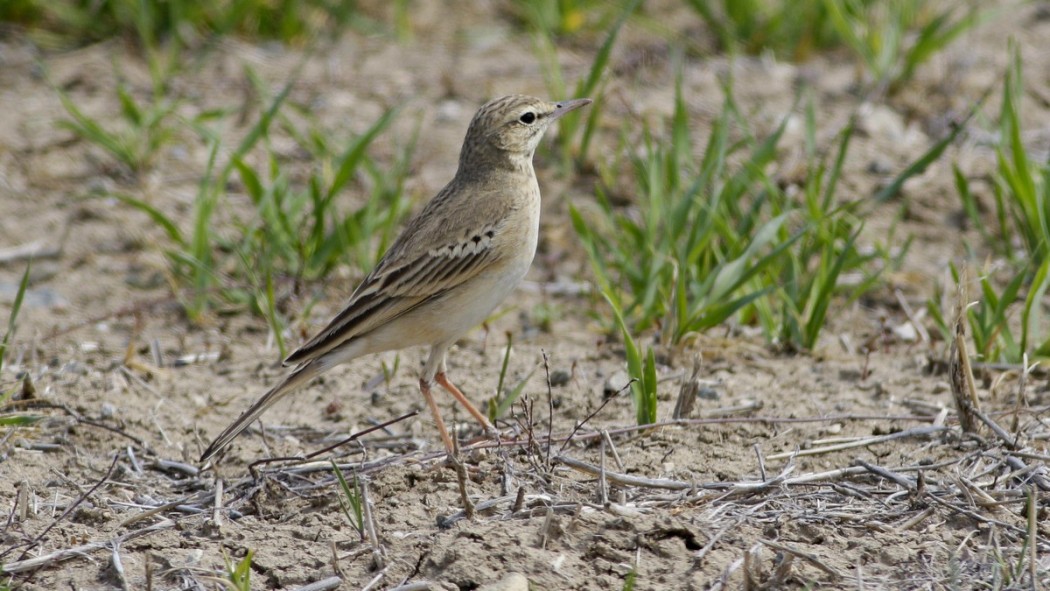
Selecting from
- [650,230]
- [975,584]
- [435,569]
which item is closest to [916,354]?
[650,230]

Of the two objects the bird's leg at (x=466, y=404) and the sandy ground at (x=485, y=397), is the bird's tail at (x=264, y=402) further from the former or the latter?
the bird's leg at (x=466, y=404)

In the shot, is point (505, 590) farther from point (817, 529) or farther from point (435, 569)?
point (817, 529)

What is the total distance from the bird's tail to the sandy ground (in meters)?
0.17

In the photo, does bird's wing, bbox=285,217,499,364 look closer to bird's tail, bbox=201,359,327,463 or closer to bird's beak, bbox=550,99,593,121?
bird's tail, bbox=201,359,327,463

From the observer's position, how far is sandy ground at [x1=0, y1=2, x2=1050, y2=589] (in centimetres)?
427

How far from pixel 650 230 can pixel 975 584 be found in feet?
9.48

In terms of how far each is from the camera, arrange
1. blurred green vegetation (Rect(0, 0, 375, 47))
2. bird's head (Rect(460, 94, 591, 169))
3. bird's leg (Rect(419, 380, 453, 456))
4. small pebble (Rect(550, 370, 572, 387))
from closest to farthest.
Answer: bird's leg (Rect(419, 380, 453, 456)) < bird's head (Rect(460, 94, 591, 169)) < small pebble (Rect(550, 370, 572, 387)) < blurred green vegetation (Rect(0, 0, 375, 47))

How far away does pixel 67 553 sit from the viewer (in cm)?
436

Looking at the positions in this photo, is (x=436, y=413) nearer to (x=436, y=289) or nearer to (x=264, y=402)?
(x=436, y=289)

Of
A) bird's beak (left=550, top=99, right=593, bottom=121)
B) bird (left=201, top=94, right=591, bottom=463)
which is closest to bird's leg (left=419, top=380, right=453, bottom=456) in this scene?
bird (left=201, top=94, right=591, bottom=463)

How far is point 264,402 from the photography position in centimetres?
503

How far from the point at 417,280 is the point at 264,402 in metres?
0.77

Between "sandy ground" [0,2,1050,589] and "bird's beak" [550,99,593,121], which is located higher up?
"bird's beak" [550,99,593,121]

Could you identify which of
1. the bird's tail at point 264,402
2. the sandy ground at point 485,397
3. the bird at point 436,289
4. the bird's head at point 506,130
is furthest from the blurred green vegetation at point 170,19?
the bird's tail at point 264,402
